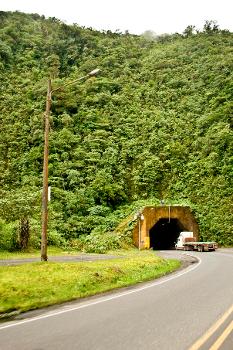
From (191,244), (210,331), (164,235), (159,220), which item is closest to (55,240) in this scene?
(191,244)

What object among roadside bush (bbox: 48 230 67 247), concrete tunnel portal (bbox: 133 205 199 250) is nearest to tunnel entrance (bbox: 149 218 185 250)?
concrete tunnel portal (bbox: 133 205 199 250)

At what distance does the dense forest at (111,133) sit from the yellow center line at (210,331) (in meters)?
26.8

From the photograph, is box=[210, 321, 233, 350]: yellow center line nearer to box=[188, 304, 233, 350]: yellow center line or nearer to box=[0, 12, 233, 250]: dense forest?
box=[188, 304, 233, 350]: yellow center line

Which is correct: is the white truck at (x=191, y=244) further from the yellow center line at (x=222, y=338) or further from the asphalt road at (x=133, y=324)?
the yellow center line at (x=222, y=338)

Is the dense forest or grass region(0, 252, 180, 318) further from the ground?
the dense forest

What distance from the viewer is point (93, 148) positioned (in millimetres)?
65438

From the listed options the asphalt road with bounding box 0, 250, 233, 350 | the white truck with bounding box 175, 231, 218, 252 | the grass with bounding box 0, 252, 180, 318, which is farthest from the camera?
the white truck with bounding box 175, 231, 218, 252

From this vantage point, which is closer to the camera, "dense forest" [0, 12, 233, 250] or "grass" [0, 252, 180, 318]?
"grass" [0, 252, 180, 318]

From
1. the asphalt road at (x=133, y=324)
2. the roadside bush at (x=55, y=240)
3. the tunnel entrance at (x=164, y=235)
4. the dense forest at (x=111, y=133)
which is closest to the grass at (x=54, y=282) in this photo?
the asphalt road at (x=133, y=324)

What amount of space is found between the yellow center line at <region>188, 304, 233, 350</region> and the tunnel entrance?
48312mm

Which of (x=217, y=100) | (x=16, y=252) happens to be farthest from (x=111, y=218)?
(x=217, y=100)

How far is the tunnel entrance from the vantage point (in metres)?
61.4

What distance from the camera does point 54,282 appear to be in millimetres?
15266

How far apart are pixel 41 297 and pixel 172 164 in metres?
51.1
